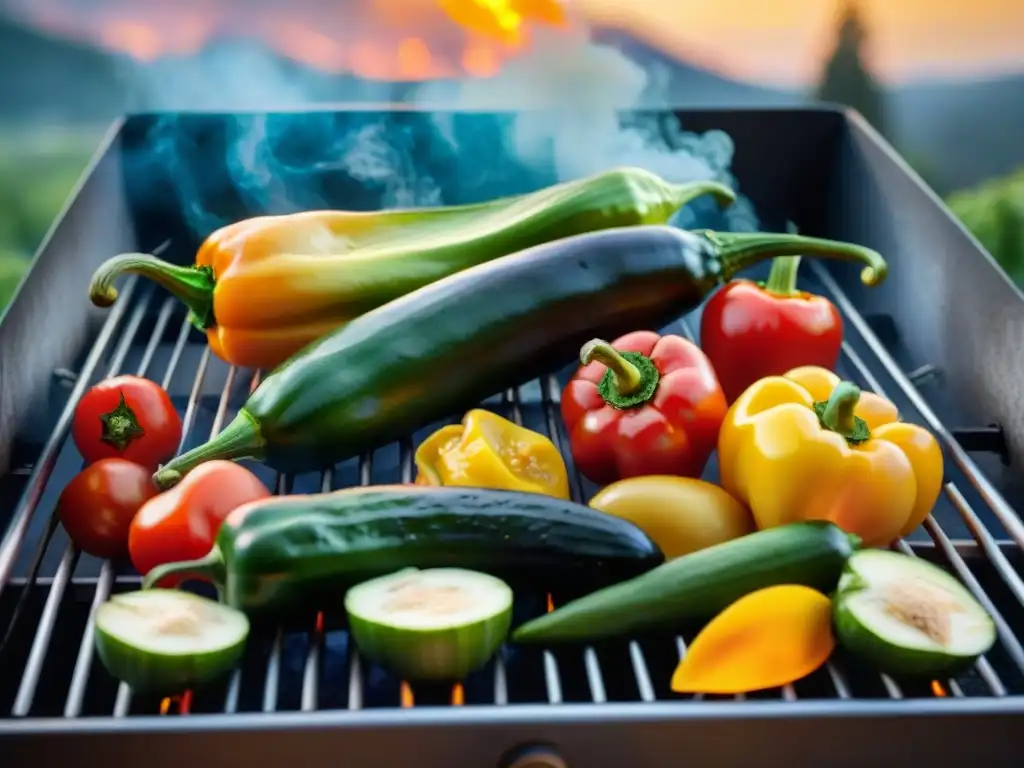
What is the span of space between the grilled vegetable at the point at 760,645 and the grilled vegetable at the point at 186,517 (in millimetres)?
460

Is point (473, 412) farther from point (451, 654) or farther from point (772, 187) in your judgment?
point (772, 187)

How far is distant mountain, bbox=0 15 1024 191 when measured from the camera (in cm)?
201

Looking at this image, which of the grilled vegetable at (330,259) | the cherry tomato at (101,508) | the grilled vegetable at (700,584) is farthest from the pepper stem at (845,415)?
the cherry tomato at (101,508)

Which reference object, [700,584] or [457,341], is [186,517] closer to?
[457,341]

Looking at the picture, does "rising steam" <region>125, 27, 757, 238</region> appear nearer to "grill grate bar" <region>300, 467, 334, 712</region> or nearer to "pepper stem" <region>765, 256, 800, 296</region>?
"pepper stem" <region>765, 256, 800, 296</region>

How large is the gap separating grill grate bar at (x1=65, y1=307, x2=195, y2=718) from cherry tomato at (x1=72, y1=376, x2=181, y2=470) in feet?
0.14

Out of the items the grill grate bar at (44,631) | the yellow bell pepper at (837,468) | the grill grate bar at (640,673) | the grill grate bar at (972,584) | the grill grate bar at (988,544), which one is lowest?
the grill grate bar at (44,631)

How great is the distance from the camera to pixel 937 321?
60.2 inches

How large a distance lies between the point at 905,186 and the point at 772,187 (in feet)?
0.92

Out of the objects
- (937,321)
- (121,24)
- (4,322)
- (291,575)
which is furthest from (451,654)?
(121,24)

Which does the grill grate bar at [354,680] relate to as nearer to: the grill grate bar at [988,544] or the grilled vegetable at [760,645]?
the grilled vegetable at [760,645]

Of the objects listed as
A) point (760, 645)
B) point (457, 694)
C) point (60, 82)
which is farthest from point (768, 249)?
point (60, 82)

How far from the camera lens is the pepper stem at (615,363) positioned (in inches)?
47.2

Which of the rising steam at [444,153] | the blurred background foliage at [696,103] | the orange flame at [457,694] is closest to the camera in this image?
the orange flame at [457,694]
